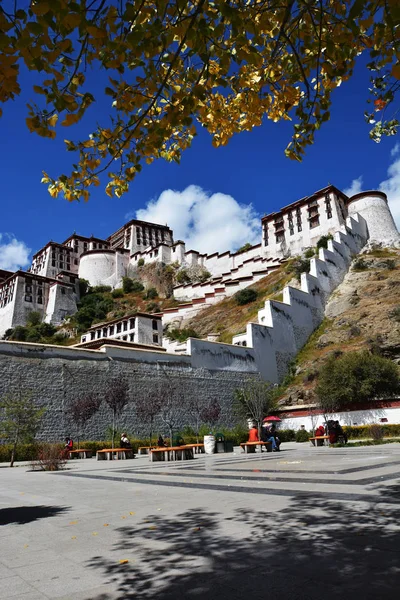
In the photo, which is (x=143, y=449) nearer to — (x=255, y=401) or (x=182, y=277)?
(x=255, y=401)

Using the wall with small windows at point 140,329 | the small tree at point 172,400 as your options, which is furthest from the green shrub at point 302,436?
the wall with small windows at point 140,329

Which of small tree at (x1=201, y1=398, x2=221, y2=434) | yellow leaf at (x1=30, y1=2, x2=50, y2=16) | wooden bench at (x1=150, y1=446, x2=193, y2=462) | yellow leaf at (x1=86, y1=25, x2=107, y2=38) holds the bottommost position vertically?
wooden bench at (x1=150, y1=446, x2=193, y2=462)

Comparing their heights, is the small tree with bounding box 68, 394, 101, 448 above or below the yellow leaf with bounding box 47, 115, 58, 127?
above

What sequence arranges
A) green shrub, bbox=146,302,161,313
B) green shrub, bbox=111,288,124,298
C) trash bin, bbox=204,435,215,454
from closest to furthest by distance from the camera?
trash bin, bbox=204,435,215,454
green shrub, bbox=146,302,161,313
green shrub, bbox=111,288,124,298

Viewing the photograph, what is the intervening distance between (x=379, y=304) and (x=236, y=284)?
24.4m

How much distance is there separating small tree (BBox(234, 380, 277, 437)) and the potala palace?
2.63 ft

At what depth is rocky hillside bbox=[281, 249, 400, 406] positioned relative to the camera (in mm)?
30469

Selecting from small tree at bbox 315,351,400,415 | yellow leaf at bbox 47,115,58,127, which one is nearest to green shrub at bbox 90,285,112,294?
small tree at bbox 315,351,400,415

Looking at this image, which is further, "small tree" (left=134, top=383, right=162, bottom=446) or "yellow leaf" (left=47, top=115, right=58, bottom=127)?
A: "small tree" (left=134, top=383, right=162, bottom=446)

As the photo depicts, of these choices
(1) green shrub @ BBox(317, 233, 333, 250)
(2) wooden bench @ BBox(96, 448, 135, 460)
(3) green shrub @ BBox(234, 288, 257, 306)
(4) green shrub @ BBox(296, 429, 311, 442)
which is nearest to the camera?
(2) wooden bench @ BBox(96, 448, 135, 460)

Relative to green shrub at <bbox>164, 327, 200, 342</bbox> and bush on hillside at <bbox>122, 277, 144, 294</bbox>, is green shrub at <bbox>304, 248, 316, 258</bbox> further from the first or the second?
bush on hillside at <bbox>122, 277, 144, 294</bbox>

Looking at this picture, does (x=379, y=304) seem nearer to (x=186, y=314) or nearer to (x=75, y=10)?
Answer: (x=186, y=314)

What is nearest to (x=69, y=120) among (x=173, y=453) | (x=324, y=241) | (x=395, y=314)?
(x=173, y=453)

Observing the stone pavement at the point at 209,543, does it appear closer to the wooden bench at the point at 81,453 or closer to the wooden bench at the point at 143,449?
the wooden bench at the point at 81,453
